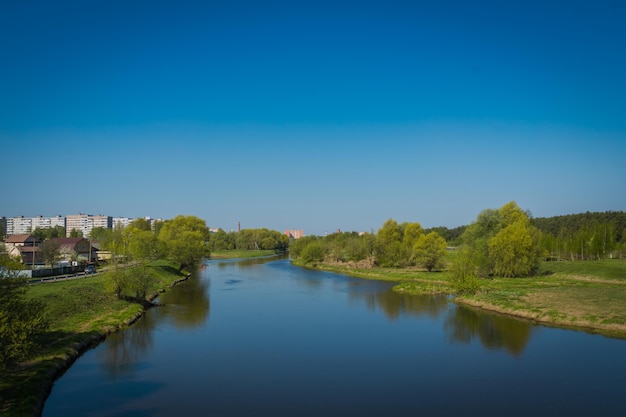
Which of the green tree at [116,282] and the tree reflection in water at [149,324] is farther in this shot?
the green tree at [116,282]

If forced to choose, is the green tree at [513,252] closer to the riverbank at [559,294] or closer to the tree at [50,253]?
the riverbank at [559,294]

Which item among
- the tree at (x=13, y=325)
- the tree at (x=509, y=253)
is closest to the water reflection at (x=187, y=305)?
the tree at (x=13, y=325)

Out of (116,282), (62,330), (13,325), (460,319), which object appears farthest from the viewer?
(116,282)

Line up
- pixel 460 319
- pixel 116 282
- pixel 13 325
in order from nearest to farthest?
pixel 13 325 < pixel 460 319 < pixel 116 282

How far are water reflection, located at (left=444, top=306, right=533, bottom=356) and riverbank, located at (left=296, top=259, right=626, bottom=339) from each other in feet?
7.37

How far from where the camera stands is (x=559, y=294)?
42.2 m

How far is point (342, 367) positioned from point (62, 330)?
58.2 ft

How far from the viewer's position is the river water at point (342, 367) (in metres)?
18.7

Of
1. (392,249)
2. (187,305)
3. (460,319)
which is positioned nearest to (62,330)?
(187,305)

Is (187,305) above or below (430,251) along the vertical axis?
below

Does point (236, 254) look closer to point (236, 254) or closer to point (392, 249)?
point (236, 254)

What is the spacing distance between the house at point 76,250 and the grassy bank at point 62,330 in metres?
28.5

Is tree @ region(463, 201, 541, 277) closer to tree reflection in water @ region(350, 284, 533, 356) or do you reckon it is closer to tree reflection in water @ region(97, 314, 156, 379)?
tree reflection in water @ region(350, 284, 533, 356)

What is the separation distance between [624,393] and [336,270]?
209ft
